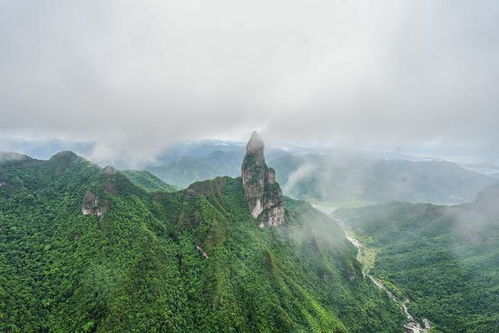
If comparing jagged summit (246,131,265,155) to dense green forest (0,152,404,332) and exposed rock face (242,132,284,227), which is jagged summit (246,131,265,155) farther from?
dense green forest (0,152,404,332)

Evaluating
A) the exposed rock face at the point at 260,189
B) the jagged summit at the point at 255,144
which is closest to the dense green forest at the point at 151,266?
the exposed rock face at the point at 260,189

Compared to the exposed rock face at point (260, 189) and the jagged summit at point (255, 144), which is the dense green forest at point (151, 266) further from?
the jagged summit at point (255, 144)

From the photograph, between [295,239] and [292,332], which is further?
[295,239]

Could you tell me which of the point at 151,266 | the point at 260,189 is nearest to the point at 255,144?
the point at 260,189

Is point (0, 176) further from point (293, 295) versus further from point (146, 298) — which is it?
point (293, 295)

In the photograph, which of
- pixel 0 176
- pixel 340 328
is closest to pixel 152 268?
pixel 340 328

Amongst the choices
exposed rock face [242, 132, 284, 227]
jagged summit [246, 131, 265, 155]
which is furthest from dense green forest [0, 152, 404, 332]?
jagged summit [246, 131, 265, 155]

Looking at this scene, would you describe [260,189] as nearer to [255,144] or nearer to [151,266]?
[255,144]

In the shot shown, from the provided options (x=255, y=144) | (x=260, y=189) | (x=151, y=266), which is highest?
(x=255, y=144)
